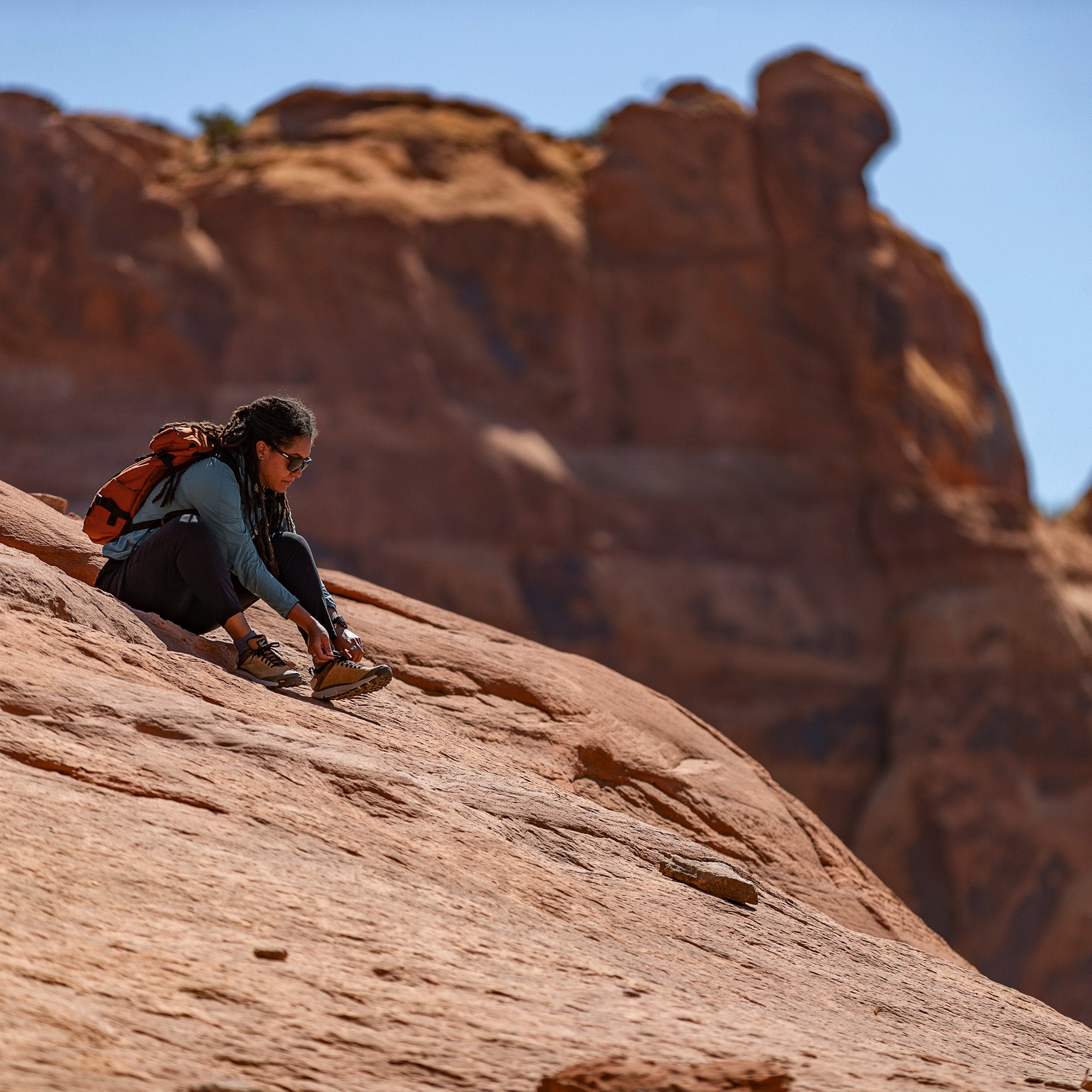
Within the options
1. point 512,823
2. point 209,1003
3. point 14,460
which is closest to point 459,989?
point 209,1003

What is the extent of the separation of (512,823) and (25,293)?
18869 millimetres

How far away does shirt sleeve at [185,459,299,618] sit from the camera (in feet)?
18.4

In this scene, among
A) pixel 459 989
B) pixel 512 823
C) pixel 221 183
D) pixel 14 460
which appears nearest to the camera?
pixel 459 989

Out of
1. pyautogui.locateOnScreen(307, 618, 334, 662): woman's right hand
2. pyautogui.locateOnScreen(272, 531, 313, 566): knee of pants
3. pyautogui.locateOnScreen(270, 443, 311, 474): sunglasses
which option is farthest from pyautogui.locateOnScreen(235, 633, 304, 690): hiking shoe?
pyautogui.locateOnScreen(270, 443, 311, 474): sunglasses

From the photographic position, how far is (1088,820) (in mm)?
23516

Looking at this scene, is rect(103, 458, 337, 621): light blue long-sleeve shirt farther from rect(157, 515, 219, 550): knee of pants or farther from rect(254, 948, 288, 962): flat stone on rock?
rect(254, 948, 288, 962): flat stone on rock

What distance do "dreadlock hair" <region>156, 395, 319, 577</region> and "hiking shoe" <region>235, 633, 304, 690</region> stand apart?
436 millimetres

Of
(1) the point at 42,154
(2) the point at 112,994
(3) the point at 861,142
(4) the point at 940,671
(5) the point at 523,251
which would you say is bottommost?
(2) the point at 112,994

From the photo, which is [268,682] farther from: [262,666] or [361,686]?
[361,686]

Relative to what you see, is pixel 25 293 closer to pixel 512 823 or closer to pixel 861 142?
pixel 861 142

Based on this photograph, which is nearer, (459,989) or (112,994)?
(112,994)

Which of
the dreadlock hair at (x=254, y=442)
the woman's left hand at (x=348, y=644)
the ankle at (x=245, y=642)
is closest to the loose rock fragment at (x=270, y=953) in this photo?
the ankle at (x=245, y=642)

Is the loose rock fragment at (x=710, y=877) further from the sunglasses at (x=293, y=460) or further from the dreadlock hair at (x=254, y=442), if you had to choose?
the sunglasses at (x=293, y=460)

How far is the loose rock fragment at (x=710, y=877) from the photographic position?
5.53 m
